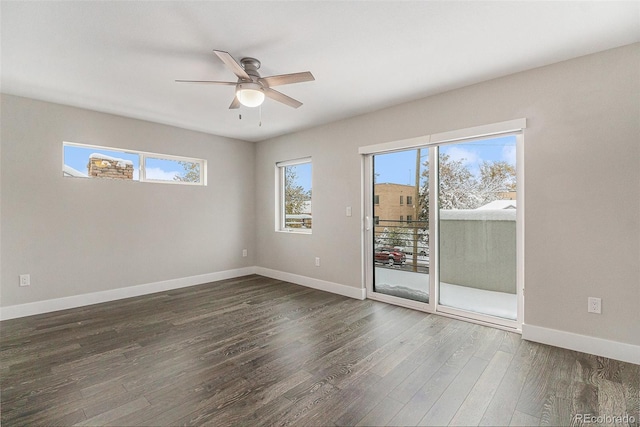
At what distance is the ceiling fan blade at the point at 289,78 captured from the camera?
228 centimetres

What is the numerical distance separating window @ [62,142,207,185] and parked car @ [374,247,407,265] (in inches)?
123

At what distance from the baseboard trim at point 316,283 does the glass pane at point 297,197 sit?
2.74 ft

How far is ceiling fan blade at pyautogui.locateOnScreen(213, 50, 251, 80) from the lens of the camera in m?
2.01

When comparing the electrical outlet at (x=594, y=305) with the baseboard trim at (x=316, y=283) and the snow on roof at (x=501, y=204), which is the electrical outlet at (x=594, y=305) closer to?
the snow on roof at (x=501, y=204)

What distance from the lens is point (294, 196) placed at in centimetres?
518

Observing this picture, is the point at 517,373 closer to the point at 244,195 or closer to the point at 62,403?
the point at 62,403

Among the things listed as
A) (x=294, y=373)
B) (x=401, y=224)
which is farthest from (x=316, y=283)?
(x=294, y=373)

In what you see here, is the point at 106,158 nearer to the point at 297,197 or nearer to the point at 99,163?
the point at 99,163

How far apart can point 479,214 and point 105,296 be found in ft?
15.6

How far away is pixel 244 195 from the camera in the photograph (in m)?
5.55

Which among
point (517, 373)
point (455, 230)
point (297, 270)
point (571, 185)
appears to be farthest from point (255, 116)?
point (517, 373)

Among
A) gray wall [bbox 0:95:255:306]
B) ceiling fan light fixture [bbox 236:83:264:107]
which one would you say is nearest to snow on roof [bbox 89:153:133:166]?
gray wall [bbox 0:95:255:306]

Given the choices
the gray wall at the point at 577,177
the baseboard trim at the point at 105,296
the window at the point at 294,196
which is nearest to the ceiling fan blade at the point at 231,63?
the gray wall at the point at 577,177
